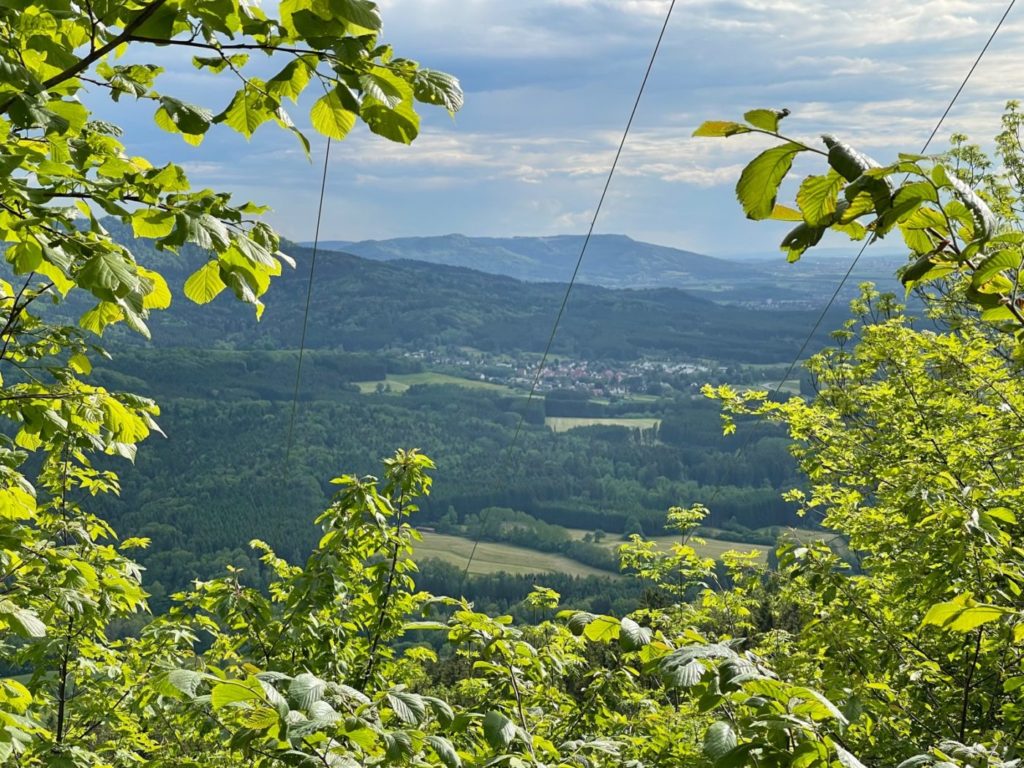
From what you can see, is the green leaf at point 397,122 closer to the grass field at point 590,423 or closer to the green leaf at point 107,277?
the green leaf at point 107,277

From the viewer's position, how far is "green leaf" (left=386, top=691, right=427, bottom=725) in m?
2.04

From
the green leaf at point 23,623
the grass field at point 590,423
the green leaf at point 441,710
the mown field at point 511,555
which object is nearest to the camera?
the green leaf at point 441,710

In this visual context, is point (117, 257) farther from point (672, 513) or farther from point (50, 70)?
point (672, 513)

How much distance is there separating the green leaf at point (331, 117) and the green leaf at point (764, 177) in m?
1.12

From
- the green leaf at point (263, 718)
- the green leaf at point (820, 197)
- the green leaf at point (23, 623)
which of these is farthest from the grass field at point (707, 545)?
the green leaf at point (820, 197)

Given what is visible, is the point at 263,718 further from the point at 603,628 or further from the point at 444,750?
the point at 603,628

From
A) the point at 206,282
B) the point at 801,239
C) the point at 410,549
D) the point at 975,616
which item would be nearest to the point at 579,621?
the point at 975,616

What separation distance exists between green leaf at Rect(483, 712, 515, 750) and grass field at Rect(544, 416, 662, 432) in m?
159

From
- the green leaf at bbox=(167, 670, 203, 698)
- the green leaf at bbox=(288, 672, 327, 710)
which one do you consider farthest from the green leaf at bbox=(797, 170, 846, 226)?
the green leaf at bbox=(167, 670, 203, 698)

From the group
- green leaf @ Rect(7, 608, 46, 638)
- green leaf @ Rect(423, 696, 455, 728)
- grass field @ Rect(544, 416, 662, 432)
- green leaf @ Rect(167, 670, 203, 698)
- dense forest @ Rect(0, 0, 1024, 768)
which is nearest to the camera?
dense forest @ Rect(0, 0, 1024, 768)

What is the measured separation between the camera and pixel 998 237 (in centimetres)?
104

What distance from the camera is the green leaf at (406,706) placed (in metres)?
2.04

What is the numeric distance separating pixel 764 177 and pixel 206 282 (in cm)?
157

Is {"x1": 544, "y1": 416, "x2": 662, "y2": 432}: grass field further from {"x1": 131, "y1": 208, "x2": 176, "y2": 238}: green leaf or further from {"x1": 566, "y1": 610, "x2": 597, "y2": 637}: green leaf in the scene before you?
{"x1": 131, "y1": 208, "x2": 176, "y2": 238}: green leaf
